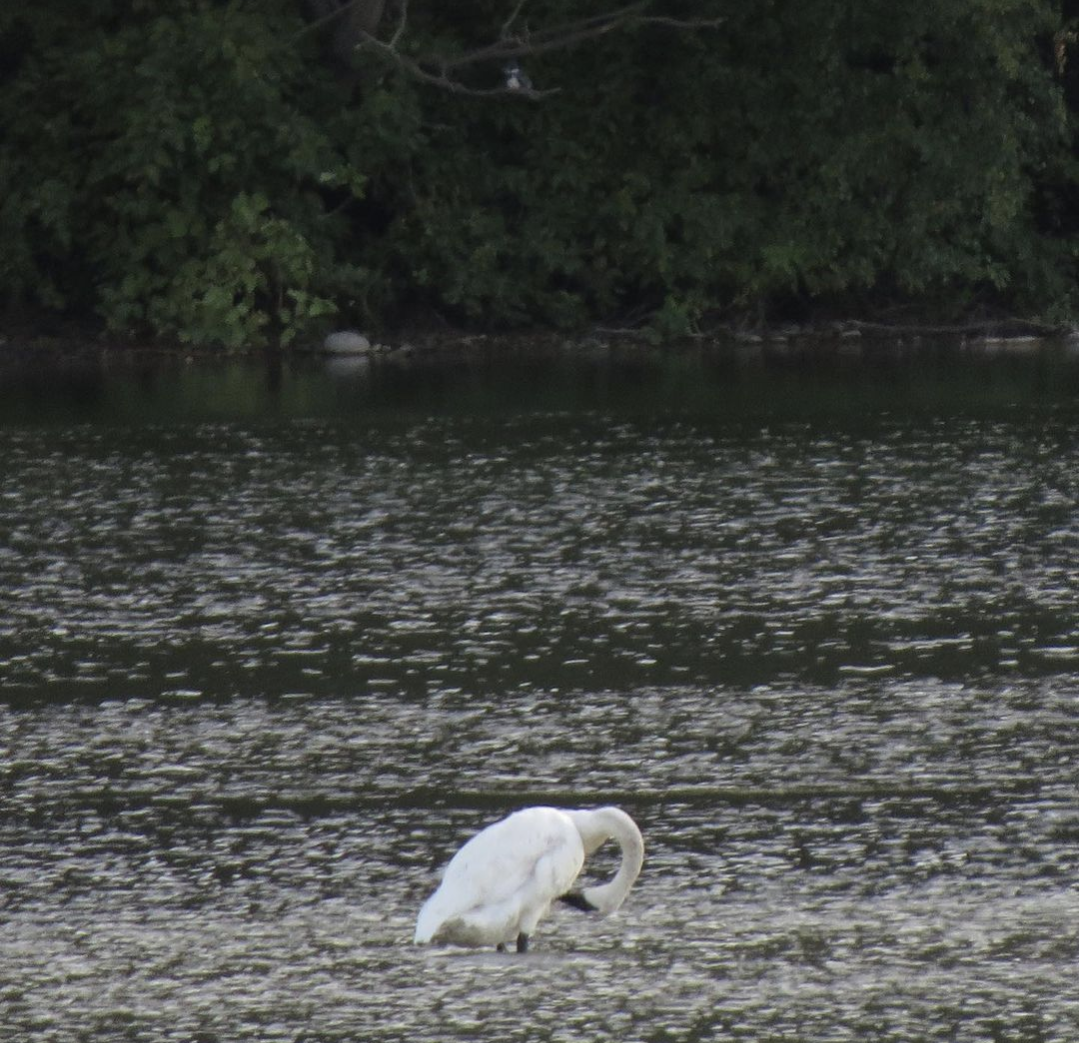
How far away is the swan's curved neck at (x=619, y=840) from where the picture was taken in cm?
600

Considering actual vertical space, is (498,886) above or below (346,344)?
below

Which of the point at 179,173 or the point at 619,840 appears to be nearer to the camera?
the point at 619,840

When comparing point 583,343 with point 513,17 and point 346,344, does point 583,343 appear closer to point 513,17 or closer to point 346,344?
point 346,344

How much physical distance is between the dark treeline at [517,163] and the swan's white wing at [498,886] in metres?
18.1

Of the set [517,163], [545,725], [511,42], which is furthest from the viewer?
[517,163]

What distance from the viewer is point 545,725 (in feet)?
27.0

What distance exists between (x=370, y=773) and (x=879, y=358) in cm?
1598

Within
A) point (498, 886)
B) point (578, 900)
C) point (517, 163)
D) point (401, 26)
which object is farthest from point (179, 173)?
point (498, 886)

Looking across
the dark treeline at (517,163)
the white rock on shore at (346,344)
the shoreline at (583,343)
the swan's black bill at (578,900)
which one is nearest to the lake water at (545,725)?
the swan's black bill at (578,900)

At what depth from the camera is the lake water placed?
18.8ft

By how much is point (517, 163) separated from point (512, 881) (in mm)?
20898

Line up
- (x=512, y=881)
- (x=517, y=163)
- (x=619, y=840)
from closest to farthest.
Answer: (x=512, y=881), (x=619, y=840), (x=517, y=163)

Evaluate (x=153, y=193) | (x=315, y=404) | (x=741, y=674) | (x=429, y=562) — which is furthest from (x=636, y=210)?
(x=741, y=674)

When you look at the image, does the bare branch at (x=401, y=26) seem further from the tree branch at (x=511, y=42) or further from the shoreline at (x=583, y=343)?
the shoreline at (x=583, y=343)
